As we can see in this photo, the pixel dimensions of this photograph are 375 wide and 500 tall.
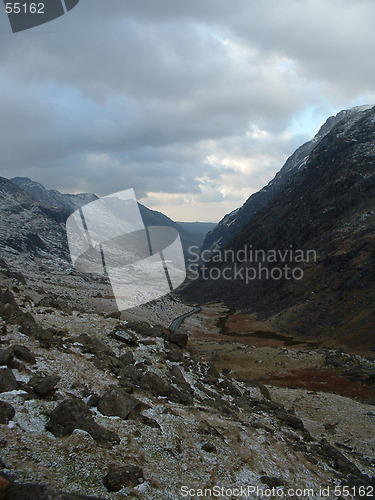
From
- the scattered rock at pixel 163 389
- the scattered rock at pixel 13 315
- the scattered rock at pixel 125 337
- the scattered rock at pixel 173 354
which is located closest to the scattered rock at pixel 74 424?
the scattered rock at pixel 163 389

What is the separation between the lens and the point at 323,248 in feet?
359

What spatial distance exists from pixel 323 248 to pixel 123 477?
355ft

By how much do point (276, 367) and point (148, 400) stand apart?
36.4 m

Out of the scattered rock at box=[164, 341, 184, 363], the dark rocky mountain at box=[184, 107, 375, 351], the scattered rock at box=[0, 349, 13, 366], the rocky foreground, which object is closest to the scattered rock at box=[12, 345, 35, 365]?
the rocky foreground

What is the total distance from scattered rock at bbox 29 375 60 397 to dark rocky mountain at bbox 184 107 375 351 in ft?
195

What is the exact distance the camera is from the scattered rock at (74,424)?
1235cm

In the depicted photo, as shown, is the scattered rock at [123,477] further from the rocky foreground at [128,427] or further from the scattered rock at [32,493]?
the scattered rock at [32,493]

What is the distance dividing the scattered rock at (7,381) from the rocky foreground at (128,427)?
52 mm

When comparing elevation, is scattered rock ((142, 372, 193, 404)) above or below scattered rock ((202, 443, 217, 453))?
above

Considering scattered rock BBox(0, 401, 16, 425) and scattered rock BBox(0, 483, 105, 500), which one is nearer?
scattered rock BBox(0, 483, 105, 500)

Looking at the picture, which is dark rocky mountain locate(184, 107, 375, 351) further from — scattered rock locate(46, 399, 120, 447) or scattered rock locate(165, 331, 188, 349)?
scattered rock locate(46, 399, 120, 447)

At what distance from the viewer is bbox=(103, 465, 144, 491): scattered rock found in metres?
10.5

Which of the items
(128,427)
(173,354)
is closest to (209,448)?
(128,427)

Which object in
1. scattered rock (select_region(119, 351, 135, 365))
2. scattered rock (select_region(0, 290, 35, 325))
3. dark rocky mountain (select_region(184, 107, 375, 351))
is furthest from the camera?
dark rocky mountain (select_region(184, 107, 375, 351))
